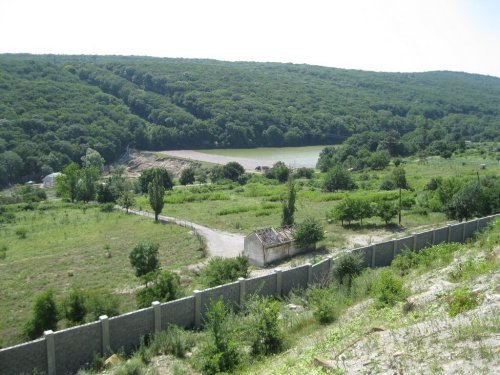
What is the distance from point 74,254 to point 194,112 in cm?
10377

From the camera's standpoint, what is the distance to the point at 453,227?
75.7 feet

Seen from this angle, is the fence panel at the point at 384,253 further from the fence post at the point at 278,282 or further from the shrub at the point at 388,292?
the shrub at the point at 388,292

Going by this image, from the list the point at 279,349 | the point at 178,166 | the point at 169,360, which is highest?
the point at 279,349

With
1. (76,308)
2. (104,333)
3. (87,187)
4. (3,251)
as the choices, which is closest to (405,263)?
(104,333)

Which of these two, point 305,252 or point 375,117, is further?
point 375,117

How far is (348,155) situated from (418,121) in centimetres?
6490

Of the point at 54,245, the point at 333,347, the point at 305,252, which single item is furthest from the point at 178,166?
the point at 333,347

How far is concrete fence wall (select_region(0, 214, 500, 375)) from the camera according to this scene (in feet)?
37.9

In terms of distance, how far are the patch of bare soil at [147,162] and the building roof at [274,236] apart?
55.8m

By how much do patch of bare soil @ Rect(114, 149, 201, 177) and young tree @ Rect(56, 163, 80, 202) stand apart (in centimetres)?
2636

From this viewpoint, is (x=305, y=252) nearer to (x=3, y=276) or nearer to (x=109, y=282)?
(x=109, y=282)

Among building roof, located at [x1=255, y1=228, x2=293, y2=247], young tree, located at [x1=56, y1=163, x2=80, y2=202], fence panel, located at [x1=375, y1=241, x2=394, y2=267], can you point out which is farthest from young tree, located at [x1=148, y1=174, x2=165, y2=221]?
fence panel, located at [x1=375, y1=241, x2=394, y2=267]

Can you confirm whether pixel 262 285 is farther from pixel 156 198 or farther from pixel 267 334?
pixel 156 198

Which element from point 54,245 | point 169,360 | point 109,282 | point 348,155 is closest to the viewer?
point 169,360
